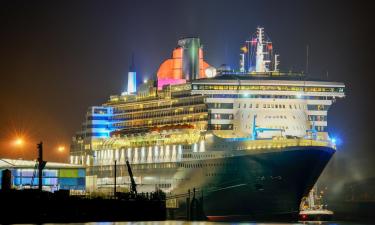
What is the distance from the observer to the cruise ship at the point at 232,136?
331 feet

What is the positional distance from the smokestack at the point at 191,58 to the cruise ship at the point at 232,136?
0.10 m

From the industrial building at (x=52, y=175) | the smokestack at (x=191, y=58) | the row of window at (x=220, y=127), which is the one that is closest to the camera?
the row of window at (x=220, y=127)

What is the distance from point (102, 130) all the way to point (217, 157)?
23.8m

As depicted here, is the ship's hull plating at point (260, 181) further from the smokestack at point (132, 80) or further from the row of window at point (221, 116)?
the smokestack at point (132, 80)

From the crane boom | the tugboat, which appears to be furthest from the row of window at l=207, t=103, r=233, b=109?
the tugboat

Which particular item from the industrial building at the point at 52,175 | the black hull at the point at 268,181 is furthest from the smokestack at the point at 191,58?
the industrial building at the point at 52,175

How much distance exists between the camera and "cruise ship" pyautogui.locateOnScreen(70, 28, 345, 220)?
101m

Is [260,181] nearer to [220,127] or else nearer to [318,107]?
[220,127]

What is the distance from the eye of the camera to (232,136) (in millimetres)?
104250

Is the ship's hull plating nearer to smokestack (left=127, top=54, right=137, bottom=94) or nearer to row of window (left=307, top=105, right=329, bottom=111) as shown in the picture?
row of window (left=307, top=105, right=329, bottom=111)

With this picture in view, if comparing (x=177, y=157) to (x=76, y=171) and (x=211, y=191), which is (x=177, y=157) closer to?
(x=211, y=191)

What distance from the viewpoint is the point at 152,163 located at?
371 feet

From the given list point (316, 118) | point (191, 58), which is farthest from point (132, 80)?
point (316, 118)

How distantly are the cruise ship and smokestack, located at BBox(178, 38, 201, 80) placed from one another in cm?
10
